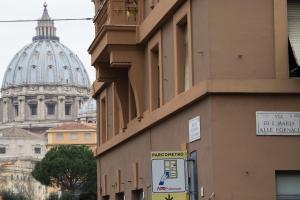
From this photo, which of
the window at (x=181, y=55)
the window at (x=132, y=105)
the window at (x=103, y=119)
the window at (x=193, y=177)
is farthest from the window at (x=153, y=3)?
the window at (x=103, y=119)

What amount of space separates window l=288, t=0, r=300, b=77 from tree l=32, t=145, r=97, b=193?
122 meters

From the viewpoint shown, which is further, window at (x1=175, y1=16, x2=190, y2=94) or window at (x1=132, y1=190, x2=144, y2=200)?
window at (x1=132, y1=190, x2=144, y2=200)

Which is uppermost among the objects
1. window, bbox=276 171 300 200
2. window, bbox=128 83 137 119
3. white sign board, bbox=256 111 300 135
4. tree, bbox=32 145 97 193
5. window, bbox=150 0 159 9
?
tree, bbox=32 145 97 193

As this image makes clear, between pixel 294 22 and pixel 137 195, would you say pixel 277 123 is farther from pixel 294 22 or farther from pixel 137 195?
pixel 137 195

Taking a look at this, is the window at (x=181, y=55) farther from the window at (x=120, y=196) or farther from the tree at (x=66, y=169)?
the tree at (x=66, y=169)

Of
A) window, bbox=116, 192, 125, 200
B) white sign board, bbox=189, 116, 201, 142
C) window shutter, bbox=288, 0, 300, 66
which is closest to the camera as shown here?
window shutter, bbox=288, 0, 300, 66

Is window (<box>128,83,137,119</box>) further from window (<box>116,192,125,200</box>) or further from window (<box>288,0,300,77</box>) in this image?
window (<box>288,0,300,77</box>)

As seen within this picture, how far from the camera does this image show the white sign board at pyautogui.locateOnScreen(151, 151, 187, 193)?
→ 16641mm

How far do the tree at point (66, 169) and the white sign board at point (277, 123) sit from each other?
401ft

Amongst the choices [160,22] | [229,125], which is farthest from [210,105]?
[160,22]

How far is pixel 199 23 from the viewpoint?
65.5 feet

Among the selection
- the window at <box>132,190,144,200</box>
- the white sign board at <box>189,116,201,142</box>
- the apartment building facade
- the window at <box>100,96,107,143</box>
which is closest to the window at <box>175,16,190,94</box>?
the apartment building facade

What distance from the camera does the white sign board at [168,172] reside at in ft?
54.6

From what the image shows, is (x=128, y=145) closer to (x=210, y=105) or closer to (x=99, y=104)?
(x=99, y=104)
